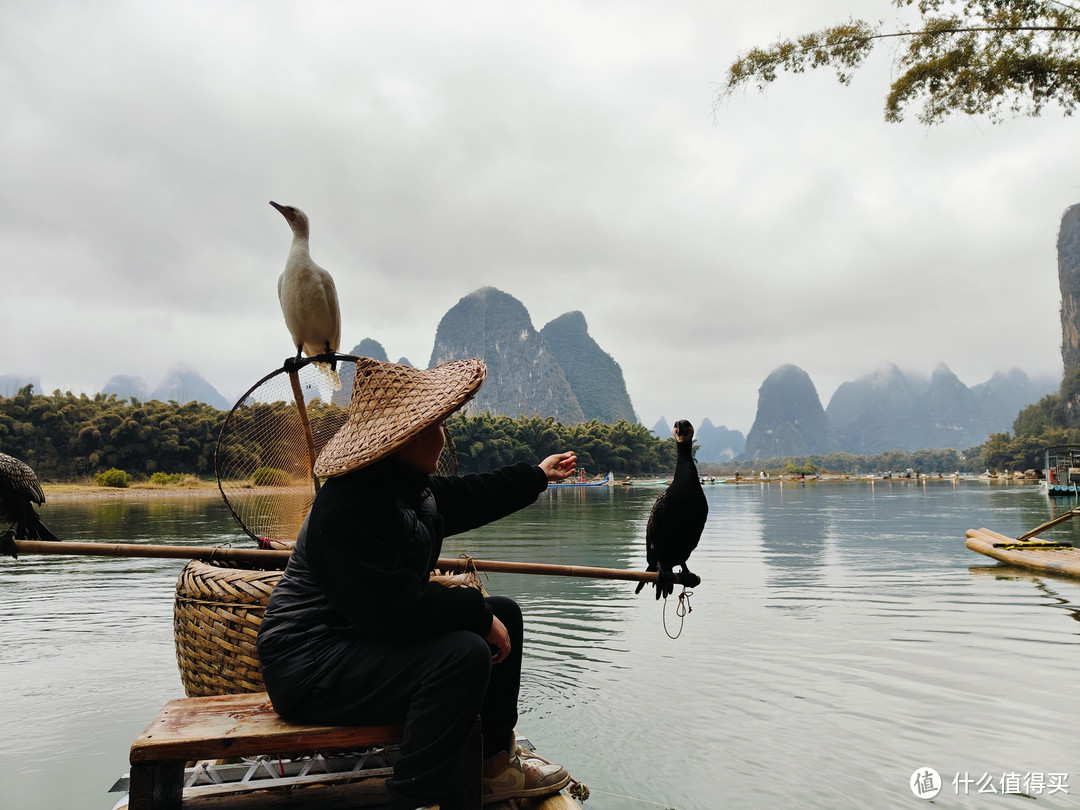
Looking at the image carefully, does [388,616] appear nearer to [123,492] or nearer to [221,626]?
[221,626]

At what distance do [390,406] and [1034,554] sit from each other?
10603 millimetres

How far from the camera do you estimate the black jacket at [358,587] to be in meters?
1.58

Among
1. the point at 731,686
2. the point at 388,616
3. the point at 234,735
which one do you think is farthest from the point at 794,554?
the point at 234,735

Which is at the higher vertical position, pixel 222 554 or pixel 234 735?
pixel 222 554

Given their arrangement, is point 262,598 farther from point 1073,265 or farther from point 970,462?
point 970,462

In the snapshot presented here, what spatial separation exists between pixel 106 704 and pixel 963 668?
517 cm

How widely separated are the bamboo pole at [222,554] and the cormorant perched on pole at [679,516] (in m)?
0.13

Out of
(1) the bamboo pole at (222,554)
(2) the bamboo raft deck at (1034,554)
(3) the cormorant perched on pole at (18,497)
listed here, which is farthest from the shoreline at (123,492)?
(1) the bamboo pole at (222,554)

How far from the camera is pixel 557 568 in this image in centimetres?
288

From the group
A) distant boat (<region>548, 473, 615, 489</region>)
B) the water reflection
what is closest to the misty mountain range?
distant boat (<region>548, 473, 615, 489</region>)

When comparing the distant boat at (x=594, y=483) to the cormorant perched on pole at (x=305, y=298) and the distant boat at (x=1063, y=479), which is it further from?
the cormorant perched on pole at (x=305, y=298)

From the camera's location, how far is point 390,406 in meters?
1.83

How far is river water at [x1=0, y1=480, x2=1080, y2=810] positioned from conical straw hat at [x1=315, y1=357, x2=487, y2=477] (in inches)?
72.9

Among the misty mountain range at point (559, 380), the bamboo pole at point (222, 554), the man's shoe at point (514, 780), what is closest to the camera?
the man's shoe at point (514, 780)
